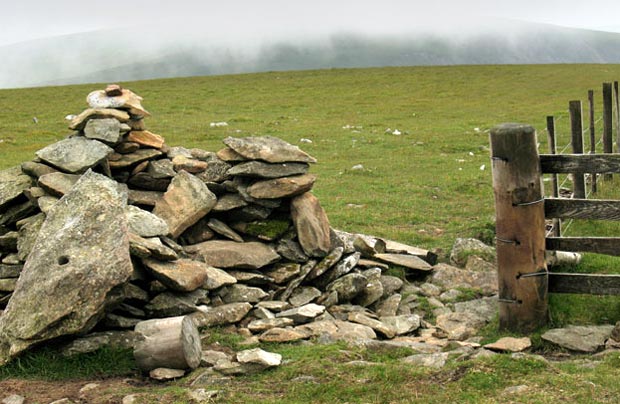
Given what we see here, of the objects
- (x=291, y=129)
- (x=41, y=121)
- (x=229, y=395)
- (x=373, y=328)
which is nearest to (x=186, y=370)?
(x=229, y=395)

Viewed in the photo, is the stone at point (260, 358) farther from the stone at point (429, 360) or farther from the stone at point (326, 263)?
the stone at point (326, 263)

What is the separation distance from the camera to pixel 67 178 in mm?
11102

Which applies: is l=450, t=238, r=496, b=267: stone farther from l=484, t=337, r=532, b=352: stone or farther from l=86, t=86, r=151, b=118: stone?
l=86, t=86, r=151, b=118: stone

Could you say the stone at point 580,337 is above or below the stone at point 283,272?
below

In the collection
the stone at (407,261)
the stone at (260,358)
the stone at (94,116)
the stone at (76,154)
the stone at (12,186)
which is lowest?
the stone at (407,261)

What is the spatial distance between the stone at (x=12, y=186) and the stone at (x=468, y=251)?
7.76 metres

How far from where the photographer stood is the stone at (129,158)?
1197 centimetres

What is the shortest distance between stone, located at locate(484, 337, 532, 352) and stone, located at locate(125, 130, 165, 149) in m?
7.02

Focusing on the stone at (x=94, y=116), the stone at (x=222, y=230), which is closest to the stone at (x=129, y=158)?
the stone at (x=94, y=116)

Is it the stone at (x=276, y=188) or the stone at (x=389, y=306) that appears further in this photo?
the stone at (x=276, y=188)

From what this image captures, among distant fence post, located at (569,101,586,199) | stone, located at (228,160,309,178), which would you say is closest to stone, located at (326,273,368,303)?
stone, located at (228,160,309,178)

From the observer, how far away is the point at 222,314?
32.2ft

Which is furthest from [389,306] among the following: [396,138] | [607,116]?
[396,138]

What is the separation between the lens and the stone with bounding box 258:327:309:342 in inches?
360
